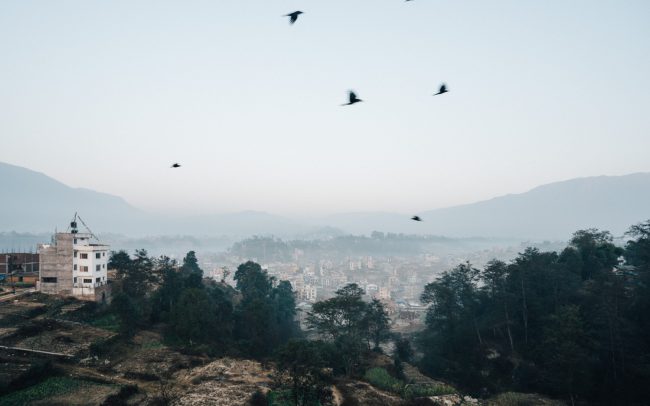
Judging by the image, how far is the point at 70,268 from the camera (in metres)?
49.3

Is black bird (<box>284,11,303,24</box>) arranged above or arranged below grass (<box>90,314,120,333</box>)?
above

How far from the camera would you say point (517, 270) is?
A: 43.2 meters

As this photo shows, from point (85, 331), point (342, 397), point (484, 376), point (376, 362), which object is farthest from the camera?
point (376, 362)

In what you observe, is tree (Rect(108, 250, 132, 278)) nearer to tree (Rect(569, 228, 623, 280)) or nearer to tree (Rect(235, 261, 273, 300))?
tree (Rect(235, 261, 273, 300))

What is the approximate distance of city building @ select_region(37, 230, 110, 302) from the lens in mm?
48812

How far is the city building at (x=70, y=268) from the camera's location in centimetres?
4881

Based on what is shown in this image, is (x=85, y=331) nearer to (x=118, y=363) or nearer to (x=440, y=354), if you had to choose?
(x=118, y=363)

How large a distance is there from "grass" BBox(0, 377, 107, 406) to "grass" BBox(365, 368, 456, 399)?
22.2 m

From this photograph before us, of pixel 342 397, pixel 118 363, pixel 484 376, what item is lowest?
pixel 484 376

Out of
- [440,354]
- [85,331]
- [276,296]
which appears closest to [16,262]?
[85,331]

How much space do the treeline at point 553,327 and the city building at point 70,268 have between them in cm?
4205

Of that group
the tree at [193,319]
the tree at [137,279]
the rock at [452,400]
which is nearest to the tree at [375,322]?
the rock at [452,400]

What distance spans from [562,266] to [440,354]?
1785cm

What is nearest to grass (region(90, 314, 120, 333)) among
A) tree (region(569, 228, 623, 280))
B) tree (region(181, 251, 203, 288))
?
tree (region(181, 251, 203, 288))
